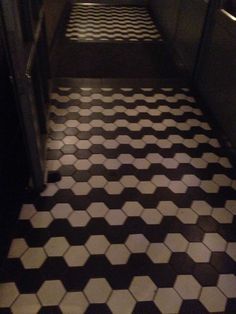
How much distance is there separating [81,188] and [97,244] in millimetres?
707

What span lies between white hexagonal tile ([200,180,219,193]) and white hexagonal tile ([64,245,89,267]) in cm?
144

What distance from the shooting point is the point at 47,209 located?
10.2ft

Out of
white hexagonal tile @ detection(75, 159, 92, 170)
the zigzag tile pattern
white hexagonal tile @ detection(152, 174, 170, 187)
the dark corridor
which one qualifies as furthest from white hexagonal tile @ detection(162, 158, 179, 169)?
the zigzag tile pattern

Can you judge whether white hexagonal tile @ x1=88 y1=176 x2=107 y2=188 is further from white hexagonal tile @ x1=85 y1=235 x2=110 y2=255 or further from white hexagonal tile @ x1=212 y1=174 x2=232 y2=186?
white hexagonal tile @ x1=212 y1=174 x2=232 y2=186

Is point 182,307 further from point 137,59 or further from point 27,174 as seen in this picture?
point 137,59

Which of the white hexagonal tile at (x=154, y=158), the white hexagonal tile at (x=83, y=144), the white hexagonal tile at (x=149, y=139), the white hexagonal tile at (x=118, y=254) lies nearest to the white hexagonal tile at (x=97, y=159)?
the white hexagonal tile at (x=83, y=144)

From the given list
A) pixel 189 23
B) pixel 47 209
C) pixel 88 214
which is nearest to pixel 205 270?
pixel 88 214

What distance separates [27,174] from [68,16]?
5.75 metres

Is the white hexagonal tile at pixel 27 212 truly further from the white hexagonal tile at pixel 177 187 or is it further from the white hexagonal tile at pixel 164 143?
the white hexagonal tile at pixel 164 143

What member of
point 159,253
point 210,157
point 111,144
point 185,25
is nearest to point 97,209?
point 159,253

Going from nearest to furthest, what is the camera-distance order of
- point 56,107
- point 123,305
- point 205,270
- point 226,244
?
point 123,305 < point 205,270 < point 226,244 < point 56,107

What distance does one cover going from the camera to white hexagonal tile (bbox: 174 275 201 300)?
2496mm

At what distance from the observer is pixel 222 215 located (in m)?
3.17

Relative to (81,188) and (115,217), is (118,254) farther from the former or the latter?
(81,188)
